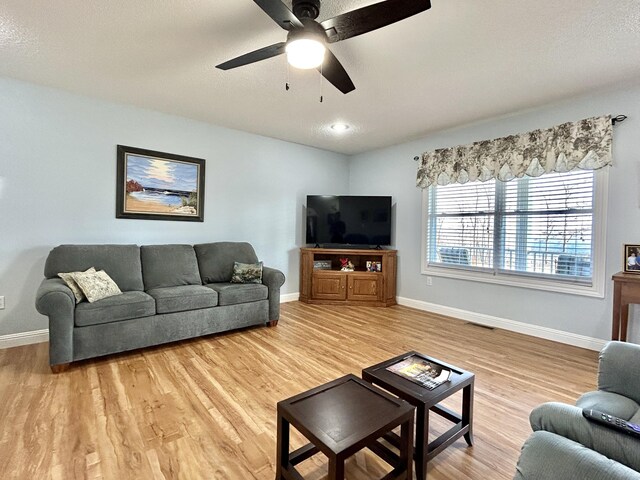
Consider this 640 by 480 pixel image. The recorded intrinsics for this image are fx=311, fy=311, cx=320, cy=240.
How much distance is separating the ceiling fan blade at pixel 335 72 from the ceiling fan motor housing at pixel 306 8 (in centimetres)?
20

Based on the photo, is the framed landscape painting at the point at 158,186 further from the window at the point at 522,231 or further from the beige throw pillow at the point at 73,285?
the window at the point at 522,231

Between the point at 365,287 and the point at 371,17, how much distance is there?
3605mm

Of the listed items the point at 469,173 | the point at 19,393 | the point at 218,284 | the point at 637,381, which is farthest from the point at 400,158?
the point at 19,393

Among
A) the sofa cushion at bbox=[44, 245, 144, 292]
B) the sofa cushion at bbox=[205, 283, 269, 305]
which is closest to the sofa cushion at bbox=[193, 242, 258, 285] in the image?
the sofa cushion at bbox=[205, 283, 269, 305]

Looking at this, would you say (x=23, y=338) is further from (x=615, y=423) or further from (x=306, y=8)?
(x=615, y=423)

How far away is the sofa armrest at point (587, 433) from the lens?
941mm

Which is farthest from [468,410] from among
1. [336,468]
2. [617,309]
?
[617,309]

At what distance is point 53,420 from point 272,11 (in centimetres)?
257

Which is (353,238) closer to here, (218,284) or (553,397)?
(218,284)

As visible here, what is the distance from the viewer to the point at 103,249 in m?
3.12

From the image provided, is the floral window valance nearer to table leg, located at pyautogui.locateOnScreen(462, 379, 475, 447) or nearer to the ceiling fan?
the ceiling fan

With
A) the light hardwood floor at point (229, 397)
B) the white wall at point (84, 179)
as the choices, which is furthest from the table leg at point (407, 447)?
the white wall at point (84, 179)

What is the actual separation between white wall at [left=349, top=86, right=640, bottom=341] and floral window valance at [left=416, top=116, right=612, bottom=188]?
0.35 feet

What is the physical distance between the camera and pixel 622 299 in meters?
2.53
